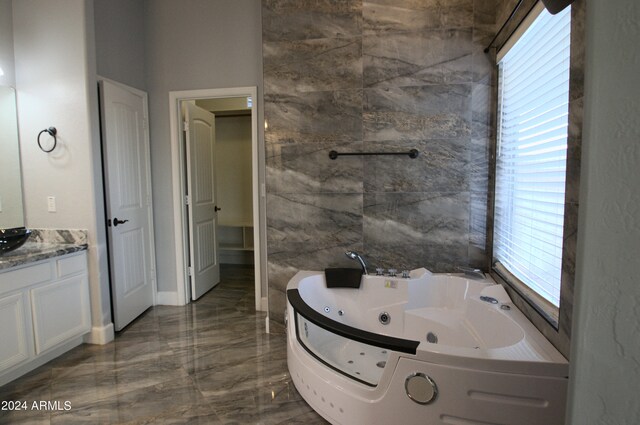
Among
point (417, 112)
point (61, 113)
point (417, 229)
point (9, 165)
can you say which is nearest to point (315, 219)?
point (417, 229)

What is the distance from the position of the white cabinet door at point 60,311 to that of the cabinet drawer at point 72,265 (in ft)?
0.16

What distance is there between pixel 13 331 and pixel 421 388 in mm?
2342

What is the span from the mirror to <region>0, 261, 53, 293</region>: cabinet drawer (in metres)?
0.58

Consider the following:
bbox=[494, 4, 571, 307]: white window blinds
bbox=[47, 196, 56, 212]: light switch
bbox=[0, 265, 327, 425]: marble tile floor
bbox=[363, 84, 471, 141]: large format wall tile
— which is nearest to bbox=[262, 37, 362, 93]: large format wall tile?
bbox=[363, 84, 471, 141]: large format wall tile

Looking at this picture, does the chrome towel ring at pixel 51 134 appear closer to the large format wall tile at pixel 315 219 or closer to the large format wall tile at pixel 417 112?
the large format wall tile at pixel 315 219

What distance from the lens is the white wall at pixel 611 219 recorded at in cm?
36

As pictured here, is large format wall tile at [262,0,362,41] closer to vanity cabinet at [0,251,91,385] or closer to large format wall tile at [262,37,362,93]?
large format wall tile at [262,37,362,93]

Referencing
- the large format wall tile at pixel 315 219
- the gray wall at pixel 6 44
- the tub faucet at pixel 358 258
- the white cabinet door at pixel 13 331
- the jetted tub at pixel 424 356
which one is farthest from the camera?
the large format wall tile at pixel 315 219

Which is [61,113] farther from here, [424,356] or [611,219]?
[611,219]

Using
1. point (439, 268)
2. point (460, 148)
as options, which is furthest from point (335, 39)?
point (439, 268)

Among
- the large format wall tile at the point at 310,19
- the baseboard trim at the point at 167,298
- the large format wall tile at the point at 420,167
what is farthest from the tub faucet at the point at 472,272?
the baseboard trim at the point at 167,298

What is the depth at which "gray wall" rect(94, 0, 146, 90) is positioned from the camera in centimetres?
266

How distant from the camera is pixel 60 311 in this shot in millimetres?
2318

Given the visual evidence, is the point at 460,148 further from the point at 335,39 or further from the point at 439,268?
the point at 335,39
